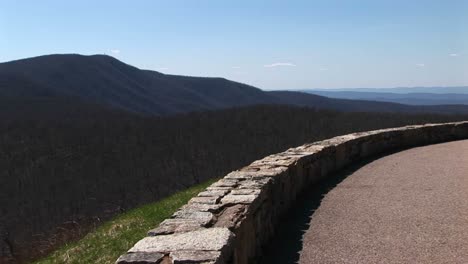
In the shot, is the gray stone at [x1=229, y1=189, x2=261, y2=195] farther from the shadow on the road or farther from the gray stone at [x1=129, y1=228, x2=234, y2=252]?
the gray stone at [x1=129, y1=228, x2=234, y2=252]

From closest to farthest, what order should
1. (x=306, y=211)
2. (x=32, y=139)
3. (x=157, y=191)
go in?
(x=306, y=211), (x=157, y=191), (x=32, y=139)

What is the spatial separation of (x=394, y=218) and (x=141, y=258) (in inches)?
147

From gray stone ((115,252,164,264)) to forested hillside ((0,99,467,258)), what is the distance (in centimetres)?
2849

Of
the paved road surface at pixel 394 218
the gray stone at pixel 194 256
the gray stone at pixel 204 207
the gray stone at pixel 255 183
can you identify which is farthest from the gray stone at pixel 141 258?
the gray stone at pixel 255 183

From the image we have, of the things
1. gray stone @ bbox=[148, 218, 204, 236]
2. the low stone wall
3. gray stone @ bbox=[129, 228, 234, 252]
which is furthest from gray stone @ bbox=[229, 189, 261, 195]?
gray stone @ bbox=[129, 228, 234, 252]

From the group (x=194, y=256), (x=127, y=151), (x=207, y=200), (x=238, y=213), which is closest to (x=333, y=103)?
(x=127, y=151)

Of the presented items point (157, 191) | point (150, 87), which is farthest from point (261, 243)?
point (150, 87)

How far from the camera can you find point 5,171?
4428 centimetres

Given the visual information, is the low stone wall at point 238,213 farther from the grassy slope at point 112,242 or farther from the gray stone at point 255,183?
the grassy slope at point 112,242

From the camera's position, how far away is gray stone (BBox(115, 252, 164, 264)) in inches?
135

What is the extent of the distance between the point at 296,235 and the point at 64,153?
46.1 meters

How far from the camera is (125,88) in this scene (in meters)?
130

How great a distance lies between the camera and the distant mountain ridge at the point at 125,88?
10581 cm

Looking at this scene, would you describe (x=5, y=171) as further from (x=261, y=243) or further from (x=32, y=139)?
(x=261, y=243)
